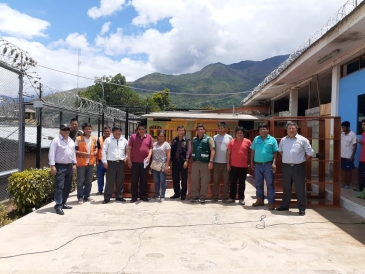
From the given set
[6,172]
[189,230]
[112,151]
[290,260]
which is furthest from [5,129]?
[290,260]

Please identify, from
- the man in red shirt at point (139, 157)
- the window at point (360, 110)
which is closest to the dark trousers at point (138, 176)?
the man in red shirt at point (139, 157)

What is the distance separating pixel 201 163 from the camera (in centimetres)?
695

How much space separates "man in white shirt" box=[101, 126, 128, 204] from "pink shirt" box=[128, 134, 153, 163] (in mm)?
199

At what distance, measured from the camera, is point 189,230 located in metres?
5.02

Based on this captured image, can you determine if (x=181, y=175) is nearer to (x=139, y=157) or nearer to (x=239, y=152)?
(x=139, y=157)

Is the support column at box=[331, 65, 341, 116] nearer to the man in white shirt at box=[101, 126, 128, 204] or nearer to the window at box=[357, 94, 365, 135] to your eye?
the window at box=[357, 94, 365, 135]

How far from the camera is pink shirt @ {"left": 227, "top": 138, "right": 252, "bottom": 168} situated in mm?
6711

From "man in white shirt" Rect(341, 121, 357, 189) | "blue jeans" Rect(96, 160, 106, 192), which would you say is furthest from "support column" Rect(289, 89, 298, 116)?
"blue jeans" Rect(96, 160, 106, 192)

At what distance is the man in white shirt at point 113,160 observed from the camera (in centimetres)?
688

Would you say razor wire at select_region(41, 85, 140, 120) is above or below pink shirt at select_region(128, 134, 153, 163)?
above

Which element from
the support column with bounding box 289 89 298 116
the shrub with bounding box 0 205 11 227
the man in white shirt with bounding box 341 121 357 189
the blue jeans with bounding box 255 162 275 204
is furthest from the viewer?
the support column with bounding box 289 89 298 116

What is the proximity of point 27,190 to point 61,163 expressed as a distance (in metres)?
1.02

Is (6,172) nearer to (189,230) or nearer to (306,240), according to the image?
(189,230)

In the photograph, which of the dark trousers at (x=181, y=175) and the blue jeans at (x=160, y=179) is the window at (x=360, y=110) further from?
the blue jeans at (x=160, y=179)
